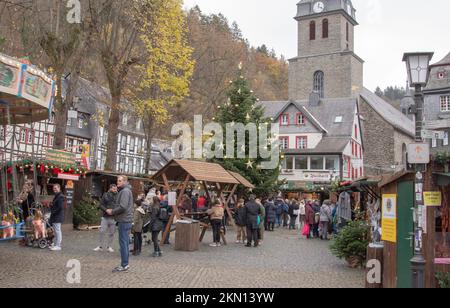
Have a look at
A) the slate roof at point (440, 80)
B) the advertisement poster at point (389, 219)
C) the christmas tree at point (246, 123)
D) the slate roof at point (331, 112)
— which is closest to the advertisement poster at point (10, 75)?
the advertisement poster at point (389, 219)

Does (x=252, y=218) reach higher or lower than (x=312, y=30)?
lower

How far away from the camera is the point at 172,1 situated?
85.5 ft

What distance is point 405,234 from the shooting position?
8.95 m

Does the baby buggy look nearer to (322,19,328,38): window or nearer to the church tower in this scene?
the church tower

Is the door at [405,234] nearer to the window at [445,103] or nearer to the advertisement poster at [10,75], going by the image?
the advertisement poster at [10,75]

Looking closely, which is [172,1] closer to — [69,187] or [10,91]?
[69,187]

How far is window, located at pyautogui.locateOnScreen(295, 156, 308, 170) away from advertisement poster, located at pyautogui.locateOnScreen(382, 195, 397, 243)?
3699 cm

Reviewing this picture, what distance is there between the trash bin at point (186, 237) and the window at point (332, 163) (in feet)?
104

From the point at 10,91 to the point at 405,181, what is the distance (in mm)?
7872

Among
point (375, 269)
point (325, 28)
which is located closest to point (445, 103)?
point (325, 28)

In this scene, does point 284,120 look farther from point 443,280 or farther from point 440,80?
point 443,280

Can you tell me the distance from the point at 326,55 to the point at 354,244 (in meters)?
52.1

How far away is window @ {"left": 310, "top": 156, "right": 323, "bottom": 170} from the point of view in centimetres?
4603
